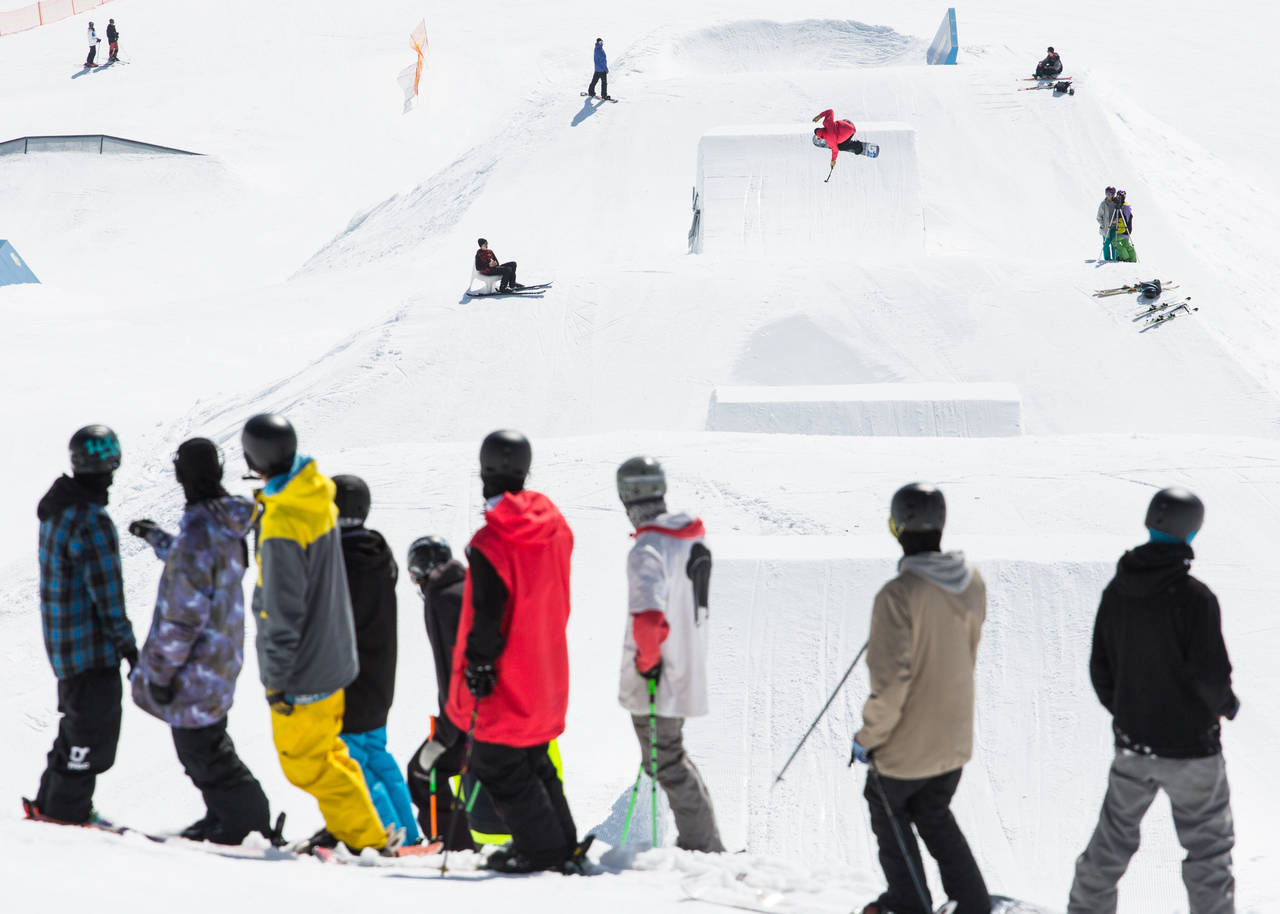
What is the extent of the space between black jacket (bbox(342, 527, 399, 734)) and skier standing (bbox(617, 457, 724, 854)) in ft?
2.92

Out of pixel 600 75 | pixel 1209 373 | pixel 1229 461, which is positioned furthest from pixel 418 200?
pixel 1229 461

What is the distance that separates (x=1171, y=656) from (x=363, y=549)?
2.72 metres

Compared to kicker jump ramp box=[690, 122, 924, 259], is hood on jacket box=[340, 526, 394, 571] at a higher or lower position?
lower

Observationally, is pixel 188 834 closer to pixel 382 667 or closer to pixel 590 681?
pixel 382 667

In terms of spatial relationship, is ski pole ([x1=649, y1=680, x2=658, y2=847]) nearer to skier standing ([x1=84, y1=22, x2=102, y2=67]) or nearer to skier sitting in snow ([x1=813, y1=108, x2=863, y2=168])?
skier sitting in snow ([x1=813, y1=108, x2=863, y2=168])

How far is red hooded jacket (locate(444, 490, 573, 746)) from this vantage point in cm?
362

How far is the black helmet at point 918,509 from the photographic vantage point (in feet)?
11.5

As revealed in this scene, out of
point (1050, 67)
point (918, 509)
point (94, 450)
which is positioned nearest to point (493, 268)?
point (94, 450)

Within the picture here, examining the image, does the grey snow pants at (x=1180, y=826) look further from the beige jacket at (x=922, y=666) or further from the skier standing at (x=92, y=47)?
the skier standing at (x=92, y=47)

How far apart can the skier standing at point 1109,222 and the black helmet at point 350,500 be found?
15.0m

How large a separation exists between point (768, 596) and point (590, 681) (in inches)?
44.2

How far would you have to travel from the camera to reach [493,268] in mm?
14867

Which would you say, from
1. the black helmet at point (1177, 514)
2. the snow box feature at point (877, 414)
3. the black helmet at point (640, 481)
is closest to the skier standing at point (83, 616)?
the black helmet at point (640, 481)

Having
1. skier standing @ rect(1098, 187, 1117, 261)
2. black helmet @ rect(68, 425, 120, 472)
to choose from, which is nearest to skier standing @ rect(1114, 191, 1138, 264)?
skier standing @ rect(1098, 187, 1117, 261)
